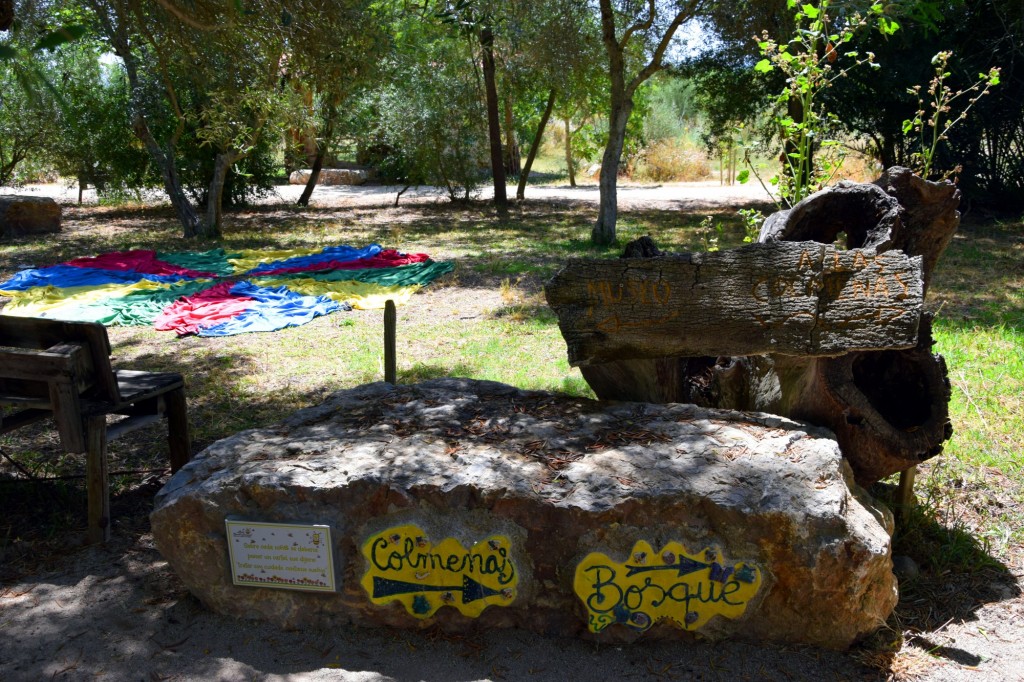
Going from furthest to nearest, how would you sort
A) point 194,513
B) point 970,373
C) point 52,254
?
point 52,254
point 970,373
point 194,513

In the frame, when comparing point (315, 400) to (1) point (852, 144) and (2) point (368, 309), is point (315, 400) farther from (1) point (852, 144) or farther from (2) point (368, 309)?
(1) point (852, 144)

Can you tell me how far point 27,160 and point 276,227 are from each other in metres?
6.69

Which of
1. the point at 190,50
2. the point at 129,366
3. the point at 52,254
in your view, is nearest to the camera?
the point at 190,50

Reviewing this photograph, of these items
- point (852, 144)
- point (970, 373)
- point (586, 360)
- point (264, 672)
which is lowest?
point (264, 672)

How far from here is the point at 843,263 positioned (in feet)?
10.6

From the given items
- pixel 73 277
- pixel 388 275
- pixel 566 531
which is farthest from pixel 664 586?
pixel 73 277

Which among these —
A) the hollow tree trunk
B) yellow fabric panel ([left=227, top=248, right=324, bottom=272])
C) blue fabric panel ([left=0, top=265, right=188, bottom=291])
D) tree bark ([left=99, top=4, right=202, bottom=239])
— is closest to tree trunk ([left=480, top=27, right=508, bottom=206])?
yellow fabric panel ([left=227, top=248, right=324, bottom=272])

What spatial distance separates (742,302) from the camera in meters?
3.32

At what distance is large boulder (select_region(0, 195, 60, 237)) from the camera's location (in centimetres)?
1352

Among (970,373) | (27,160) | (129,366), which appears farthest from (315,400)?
(27,160)

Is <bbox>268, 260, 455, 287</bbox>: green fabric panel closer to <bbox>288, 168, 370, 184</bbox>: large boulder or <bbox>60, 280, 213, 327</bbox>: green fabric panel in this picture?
<bbox>60, 280, 213, 327</bbox>: green fabric panel

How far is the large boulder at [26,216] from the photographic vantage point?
532 inches

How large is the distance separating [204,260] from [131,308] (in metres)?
2.76

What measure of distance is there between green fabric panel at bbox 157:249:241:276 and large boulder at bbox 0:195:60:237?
147 inches
